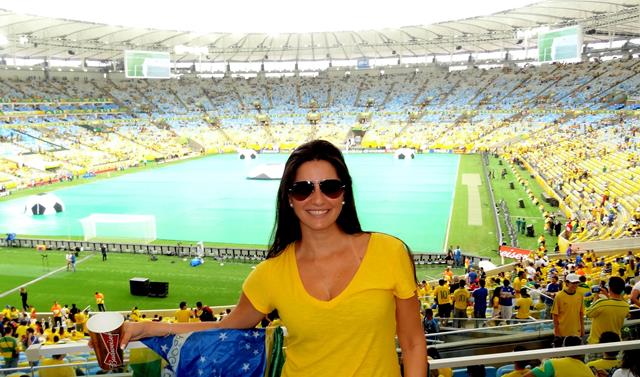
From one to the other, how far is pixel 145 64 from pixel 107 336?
4863 centimetres

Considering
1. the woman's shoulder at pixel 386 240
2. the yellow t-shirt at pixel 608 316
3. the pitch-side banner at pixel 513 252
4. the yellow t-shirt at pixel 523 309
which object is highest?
the woman's shoulder at pixel 386 240

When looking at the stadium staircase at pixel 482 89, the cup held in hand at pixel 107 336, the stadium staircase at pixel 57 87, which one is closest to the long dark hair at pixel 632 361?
the cup held in hand at pixel 107 336

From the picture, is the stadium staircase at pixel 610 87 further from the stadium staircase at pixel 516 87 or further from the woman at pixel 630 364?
the woman at pixel 630 364

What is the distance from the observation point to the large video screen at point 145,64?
45812 mm

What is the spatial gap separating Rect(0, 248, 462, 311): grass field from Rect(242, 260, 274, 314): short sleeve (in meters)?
13.8

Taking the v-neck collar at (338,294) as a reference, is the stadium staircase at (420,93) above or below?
above

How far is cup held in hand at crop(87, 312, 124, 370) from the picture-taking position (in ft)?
6.91

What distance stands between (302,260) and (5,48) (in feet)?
213

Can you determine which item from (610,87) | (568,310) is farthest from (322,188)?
(610,87)

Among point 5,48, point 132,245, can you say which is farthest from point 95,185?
point 5,48

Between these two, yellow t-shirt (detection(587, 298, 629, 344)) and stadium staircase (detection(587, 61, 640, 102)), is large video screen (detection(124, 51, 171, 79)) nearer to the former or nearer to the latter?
stadium staircase (detection(587, 61, 640, 102))

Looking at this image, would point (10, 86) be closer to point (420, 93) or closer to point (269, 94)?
point (269, 94)

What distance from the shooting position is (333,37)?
2453 inches

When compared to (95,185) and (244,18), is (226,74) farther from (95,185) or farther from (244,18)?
(95,185)
